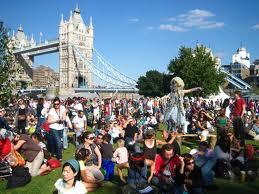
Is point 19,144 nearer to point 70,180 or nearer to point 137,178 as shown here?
point 137,178

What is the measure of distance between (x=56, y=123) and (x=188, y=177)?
4.99 m

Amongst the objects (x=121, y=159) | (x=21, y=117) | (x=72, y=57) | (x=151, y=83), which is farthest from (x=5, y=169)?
(x=72, y=57)

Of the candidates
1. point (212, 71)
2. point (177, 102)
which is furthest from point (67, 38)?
point (177, 102)

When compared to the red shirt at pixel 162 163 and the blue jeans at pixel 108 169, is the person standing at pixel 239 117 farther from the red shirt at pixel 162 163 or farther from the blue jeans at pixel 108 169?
the red shirt at pixel 162 163

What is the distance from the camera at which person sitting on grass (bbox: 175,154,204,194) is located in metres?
7.26

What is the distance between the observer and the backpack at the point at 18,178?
26.9 feet

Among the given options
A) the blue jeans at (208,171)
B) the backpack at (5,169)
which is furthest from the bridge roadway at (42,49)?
the blue jeans at (208,171)

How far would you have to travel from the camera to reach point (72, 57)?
120 m

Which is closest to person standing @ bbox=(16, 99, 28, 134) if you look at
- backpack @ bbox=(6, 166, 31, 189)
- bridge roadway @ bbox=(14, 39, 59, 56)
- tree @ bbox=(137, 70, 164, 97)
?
backpack @ bbox=(6, 166, 31, 189)

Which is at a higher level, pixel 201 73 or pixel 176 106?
pixel 201 73

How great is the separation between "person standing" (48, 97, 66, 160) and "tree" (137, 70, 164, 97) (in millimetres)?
71283

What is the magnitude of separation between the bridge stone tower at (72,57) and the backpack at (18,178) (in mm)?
108772

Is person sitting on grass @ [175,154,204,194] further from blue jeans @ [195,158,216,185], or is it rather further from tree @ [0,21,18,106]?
tree @ [0,21,18,106]

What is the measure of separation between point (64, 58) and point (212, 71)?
79.0 meters
